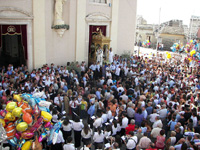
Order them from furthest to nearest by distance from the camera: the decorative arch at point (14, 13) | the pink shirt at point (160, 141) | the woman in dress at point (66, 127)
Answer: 1. the decorative arch at point (14, 13)
2. the woman in dress at point (66, 127)
3. the pink shirt at point (160, 141)

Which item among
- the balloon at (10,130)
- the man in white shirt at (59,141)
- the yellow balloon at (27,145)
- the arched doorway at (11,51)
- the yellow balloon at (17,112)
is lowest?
the man in white shirt at (59,141)

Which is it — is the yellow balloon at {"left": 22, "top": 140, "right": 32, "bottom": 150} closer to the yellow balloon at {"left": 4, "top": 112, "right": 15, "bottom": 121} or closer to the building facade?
the yellow balloon at {"left": 4, "top": 112, "right": 15, "bottom": 121}

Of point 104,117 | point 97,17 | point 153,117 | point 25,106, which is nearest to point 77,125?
point 104,117

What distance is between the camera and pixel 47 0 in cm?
1412

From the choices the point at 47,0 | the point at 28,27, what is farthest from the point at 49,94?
the point at 47,0

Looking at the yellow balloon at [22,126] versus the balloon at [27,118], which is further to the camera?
the balloon at [27,118]

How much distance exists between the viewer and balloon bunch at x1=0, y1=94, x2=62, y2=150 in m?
6.03

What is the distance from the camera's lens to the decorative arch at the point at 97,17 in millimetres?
16578

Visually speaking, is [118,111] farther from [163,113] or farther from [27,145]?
[27,145]

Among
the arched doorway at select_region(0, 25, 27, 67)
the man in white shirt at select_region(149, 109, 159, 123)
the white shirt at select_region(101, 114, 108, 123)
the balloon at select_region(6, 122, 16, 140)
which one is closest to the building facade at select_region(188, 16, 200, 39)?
the arched doorway at select_region(0, 25, 27, 67)

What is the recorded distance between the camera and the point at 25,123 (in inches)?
236

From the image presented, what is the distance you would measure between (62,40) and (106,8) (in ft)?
15.4

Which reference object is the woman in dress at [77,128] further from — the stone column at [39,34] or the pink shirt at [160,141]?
the stone column at [39,34]

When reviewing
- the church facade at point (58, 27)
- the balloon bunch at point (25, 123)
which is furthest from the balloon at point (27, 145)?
the church facade at point (58, 27)
